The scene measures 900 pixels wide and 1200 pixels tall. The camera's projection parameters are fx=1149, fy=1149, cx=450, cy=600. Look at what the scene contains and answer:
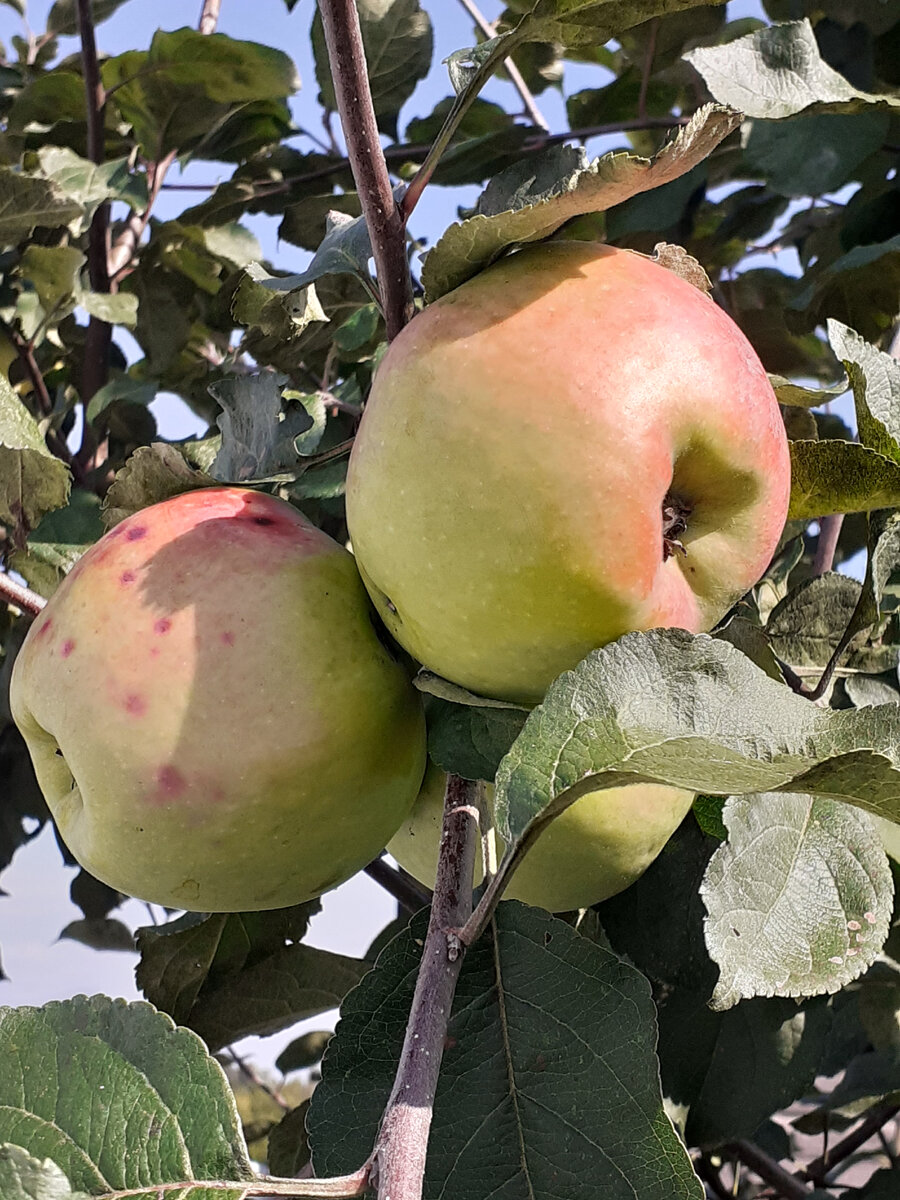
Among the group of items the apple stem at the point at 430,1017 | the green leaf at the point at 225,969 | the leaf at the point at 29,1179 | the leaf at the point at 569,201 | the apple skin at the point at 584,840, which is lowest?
the green leaf at the point at 225,969

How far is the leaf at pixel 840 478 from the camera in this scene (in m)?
0.59

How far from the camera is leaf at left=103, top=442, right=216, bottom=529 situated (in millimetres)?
653

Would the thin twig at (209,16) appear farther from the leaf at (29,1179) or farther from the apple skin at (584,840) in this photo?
the leaf at (29,1179)

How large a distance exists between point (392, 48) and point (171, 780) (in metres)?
0.97

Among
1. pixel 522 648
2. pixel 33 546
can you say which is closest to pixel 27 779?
pixel 33 546

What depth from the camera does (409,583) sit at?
19.7 inches

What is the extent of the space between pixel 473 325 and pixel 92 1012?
1.13ft

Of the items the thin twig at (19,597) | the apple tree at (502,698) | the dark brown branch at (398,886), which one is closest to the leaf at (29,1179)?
the apple tree at (502,698)

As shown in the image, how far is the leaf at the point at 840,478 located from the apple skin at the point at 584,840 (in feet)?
0.59

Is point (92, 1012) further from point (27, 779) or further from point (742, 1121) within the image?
point (27, 779)

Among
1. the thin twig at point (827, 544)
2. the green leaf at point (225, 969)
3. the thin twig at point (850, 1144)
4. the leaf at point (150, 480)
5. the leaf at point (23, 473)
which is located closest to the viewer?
the leaf at point (150, 480)

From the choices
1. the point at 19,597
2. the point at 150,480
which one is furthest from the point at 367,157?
the point at 19,597

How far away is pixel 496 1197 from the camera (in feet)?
1.76

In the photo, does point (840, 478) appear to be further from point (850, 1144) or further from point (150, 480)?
point (850, 1144)
